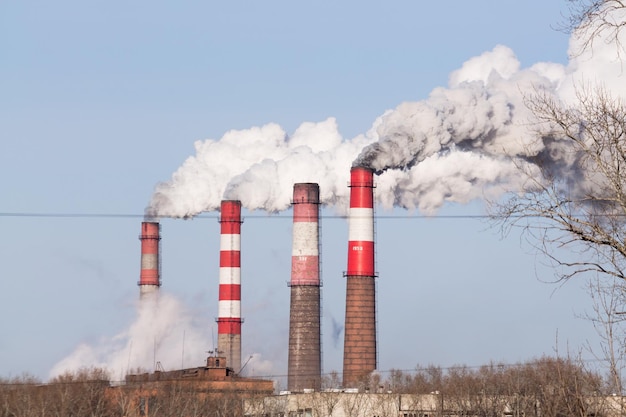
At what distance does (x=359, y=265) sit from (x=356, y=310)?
158 cm

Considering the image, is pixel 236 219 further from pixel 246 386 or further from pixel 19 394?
pixel 19 394

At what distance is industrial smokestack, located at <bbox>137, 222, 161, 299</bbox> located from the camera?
54.6 m

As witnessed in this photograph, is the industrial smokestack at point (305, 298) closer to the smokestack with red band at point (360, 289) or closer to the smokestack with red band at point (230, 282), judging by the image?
the smokestack with red band at point (360, 289)

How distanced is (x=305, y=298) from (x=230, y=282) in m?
5.91

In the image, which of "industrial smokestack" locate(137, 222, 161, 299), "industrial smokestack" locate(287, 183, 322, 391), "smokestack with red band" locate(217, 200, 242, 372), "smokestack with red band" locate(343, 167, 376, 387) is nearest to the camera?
"smokestack with red band" locate(343, 167, 376, 387)

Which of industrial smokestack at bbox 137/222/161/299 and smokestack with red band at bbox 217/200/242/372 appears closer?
smokestack with red band at bbox 217/200/242/372

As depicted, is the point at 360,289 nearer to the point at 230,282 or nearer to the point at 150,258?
the point at 230,282

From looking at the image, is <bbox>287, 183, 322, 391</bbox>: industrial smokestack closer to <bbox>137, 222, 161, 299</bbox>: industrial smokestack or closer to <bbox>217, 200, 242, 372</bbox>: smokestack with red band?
<bbox>217, 200, 242, 372</bbox>: smokestack with red band

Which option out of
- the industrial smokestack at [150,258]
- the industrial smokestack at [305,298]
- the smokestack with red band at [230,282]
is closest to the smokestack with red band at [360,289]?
the industrial smokestack at [305,298]

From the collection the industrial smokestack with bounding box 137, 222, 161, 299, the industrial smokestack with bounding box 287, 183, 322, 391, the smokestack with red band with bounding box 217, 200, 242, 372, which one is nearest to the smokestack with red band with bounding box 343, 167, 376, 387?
the industrial smokestack with bounding box 287, 183, 322, 391

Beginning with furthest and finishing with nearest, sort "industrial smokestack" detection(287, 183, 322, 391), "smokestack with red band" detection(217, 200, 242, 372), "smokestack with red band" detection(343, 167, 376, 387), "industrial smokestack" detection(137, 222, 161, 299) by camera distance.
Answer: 1. "industrial smokestack" detection(137, 222, 161, 299)
2. "smokestack with red band" detection(217, 200, 242, 372)
3. "industrial smokestack" detection(287, 183, 322, 391)
4. "smokestack with red band" detection(343, 167, 376, 387)

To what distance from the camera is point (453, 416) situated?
39.4 m

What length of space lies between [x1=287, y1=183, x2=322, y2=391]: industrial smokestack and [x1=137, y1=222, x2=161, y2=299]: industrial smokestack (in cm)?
959

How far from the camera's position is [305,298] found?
46.4 m
